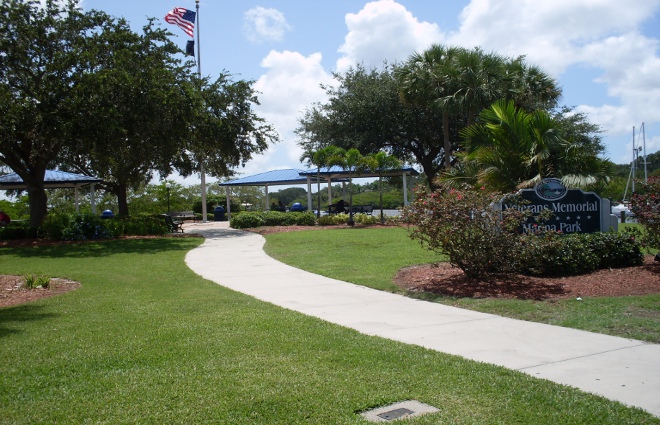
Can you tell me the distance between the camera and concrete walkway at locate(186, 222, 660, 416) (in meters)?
4.83

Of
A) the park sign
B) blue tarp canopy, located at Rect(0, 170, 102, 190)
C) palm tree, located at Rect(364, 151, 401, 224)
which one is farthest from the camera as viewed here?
blue tarp canopy, located at Rect(0, 170, 102, 190)

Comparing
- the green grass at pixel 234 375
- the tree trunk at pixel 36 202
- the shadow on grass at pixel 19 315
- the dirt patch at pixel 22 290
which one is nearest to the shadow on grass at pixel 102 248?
the tree trunk at pixel 36 202

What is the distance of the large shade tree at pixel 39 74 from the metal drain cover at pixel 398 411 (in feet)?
57.3

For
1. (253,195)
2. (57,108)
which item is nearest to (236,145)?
(57,108)

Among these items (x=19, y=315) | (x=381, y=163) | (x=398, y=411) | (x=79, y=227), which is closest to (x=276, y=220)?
(x=381, y=163)

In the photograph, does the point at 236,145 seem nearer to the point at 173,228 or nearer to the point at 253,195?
the point at 173,228

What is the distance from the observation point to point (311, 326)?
6801mm

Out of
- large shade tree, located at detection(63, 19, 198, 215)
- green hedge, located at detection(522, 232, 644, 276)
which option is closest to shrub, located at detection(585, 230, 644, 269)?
green hedge, located at detection(522, 232, 644, 276)

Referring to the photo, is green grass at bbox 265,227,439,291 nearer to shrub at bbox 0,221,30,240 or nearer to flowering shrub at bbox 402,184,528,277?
flowering shrub at bbox 402,184,528,277

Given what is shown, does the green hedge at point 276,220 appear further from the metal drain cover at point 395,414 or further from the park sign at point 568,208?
the metal drain cover at point 395,414

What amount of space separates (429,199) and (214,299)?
4.01 metres

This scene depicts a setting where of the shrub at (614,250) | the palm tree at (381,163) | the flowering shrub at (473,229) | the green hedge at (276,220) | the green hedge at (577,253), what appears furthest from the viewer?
the green hedge at (276,220)

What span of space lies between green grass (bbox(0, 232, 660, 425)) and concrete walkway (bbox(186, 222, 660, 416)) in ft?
Answer: 1.27

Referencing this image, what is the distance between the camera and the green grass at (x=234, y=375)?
4.04 meters
